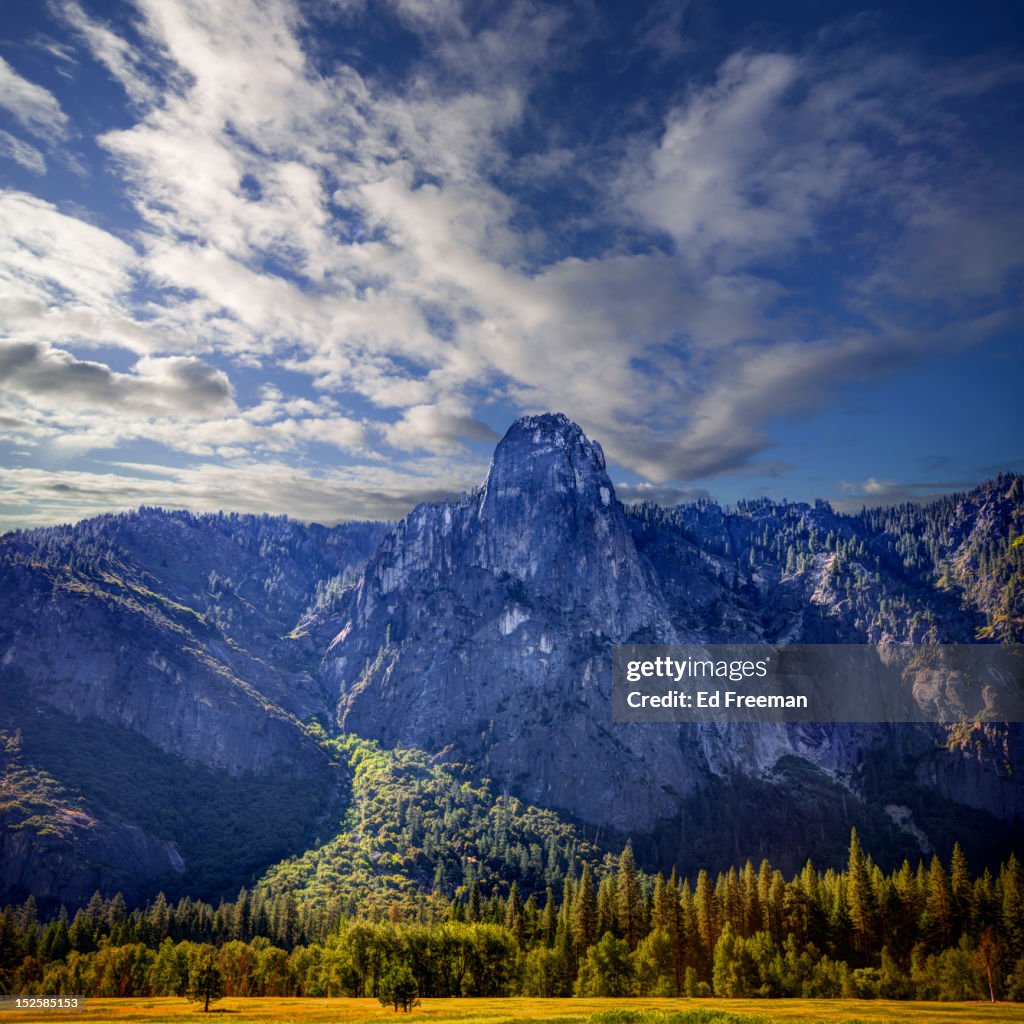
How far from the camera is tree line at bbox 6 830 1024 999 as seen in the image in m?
103

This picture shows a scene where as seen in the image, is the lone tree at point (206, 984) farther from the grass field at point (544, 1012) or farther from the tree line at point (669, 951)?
the grass field at point (544, 1012)

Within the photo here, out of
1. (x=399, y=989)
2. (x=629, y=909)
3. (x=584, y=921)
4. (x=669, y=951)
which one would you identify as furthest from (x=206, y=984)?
(x=629, y=909)

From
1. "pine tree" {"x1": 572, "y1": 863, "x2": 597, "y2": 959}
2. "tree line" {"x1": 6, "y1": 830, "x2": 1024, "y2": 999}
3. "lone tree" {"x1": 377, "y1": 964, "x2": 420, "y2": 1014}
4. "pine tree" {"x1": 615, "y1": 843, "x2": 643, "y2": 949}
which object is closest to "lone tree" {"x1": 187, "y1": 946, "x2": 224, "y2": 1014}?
"tree line" {"x1": 6, "y1": 830, "x2": 1024, "y2": 999}

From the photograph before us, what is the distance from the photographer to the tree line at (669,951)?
103 metres

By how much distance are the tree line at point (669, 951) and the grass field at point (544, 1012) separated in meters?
7.05

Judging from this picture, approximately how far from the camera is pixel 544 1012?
75625mm

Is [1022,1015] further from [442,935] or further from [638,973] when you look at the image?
[442,935]

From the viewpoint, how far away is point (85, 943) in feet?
532

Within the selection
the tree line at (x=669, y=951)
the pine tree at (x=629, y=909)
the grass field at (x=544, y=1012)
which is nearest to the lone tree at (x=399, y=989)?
the grass field at (x=544, y=1012)

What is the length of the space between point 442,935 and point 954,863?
89.6 meters

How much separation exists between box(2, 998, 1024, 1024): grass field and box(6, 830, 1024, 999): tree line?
705 centimetres

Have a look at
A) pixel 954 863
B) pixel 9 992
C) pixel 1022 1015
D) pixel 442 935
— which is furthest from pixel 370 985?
pixel 954 863

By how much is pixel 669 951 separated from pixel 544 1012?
2070 inches

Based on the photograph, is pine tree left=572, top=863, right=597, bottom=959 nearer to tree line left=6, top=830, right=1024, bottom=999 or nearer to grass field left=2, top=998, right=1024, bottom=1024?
tree line left=6, top=830, right=1024, bottom=999
